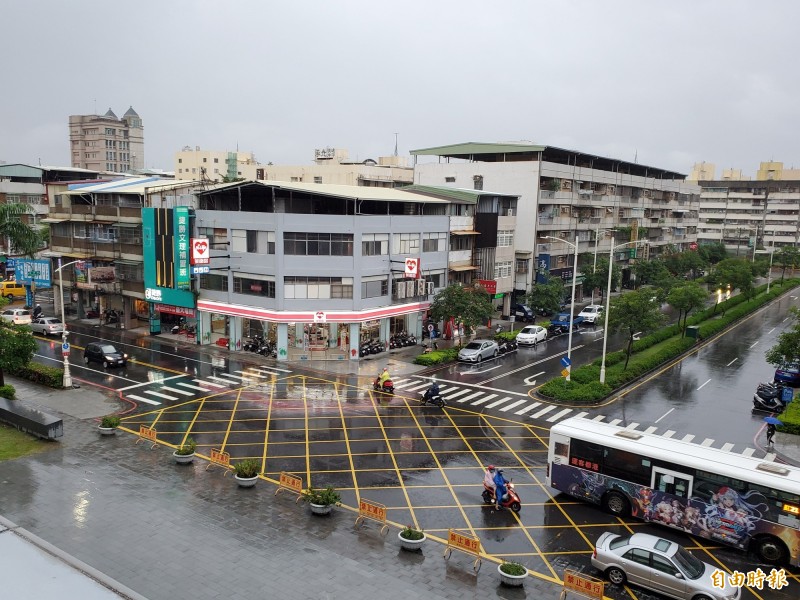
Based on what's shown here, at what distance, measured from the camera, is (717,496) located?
19234 millimetres

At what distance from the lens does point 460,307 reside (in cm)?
4766

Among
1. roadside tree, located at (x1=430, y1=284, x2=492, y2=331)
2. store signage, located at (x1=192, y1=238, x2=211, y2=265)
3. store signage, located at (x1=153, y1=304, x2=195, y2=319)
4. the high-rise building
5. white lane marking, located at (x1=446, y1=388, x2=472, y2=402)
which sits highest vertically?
the high-rise building

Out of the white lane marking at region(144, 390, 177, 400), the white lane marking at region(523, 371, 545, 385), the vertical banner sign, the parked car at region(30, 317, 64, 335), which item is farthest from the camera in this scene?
the parked car at region(30, 317, 64, 335)

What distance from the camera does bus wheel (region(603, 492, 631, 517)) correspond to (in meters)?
21.4

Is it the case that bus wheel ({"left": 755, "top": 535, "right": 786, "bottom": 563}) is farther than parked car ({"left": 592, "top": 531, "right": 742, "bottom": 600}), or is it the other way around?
bus wheel ({"left": 755, "top": 535, "right": 786, "bottom": 563})

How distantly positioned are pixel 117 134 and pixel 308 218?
5336 inches

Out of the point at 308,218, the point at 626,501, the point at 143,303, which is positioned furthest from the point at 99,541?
the point at 143,303

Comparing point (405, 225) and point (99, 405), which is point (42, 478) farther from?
point (405, 225)

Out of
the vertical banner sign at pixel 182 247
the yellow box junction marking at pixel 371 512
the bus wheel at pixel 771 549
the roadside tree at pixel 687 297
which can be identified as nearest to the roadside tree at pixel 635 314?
the roadside tree at pixel 687 297

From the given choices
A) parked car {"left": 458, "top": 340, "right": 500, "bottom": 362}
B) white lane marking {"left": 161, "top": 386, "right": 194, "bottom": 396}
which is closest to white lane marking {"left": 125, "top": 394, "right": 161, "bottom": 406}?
white lane marking {"left": 161, "top": 386, "right": 194, "bottom": 396}

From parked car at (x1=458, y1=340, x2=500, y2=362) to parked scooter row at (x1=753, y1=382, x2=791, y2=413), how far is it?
693 inches

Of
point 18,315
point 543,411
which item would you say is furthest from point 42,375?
point 543,411

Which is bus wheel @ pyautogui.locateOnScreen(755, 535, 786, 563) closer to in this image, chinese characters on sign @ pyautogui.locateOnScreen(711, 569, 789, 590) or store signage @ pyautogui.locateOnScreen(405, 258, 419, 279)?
chinese characters on sign @ pyautogui.locateOnScreen(711, 569, 789, 590)

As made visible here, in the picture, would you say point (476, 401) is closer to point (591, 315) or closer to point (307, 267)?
point (307, 267)
